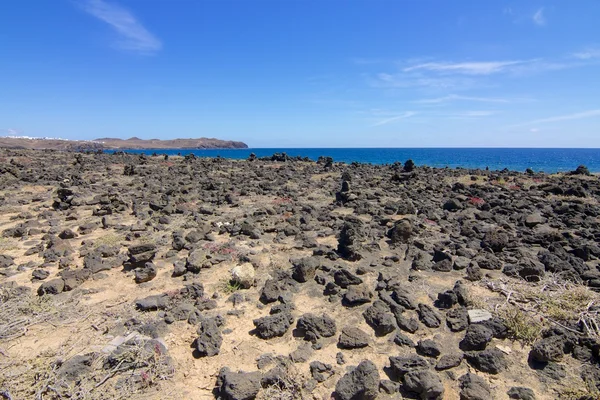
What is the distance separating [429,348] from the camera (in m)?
4.83

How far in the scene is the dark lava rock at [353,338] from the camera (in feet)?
16.4

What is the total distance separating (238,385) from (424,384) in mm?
2338

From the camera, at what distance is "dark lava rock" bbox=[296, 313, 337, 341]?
17.2 ft

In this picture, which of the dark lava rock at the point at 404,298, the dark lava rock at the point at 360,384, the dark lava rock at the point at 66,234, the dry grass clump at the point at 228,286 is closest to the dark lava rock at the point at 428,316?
the dark lava rock at the point at 404,298

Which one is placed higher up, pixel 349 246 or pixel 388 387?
pixel 349 246

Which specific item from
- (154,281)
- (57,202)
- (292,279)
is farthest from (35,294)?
(57,202)

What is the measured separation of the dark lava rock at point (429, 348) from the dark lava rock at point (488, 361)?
1.39 feet

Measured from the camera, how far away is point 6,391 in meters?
3.79

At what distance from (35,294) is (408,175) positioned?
801 inches

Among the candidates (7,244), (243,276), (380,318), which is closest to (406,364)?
(380,318)

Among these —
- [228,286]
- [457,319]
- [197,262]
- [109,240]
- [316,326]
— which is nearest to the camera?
[316,326]

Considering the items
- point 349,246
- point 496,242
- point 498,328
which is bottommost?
point 498,328

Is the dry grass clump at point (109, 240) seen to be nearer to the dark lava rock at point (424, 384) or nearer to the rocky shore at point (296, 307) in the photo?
the rocky shore at point (296, 307)

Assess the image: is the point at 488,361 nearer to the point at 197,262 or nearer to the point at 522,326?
the point at 522,326
